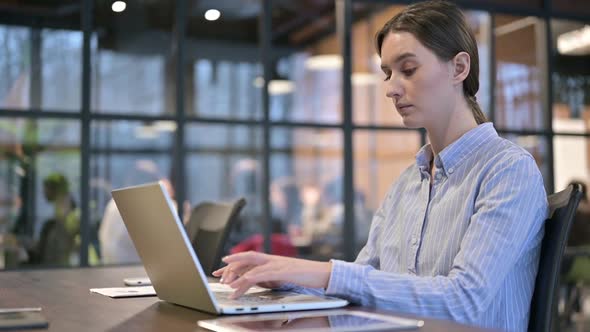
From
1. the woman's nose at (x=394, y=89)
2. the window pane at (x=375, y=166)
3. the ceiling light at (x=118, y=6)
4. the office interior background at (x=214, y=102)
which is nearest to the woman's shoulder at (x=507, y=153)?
the woman's nose at (x=394, y=89)

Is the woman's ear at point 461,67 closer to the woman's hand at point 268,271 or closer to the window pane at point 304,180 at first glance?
the woman's hand at point 268,271

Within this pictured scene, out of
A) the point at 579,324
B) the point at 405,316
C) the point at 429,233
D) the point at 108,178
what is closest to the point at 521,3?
the point at 579,324

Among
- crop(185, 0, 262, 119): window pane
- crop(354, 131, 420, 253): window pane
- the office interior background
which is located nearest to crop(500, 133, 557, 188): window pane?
the office interior background

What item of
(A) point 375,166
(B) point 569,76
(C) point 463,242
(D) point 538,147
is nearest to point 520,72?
(B) point 569,76

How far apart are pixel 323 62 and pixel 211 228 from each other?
7262 millimetres

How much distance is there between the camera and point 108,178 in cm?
748

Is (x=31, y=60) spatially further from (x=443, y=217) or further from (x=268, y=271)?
(x=268, y=271)

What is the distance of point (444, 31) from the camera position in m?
1.72

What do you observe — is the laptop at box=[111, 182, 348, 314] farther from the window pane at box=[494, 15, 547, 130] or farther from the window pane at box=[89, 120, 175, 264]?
the window pane at box=[494, 15, 547, 130]

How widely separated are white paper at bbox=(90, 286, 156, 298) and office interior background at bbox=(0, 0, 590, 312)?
296 centimetres

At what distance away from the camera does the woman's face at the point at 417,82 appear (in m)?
1.71

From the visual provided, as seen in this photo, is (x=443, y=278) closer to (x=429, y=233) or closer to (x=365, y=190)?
(x=429, y=233)

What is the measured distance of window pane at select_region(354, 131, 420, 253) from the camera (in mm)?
7465

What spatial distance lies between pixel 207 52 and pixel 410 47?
7.92 metres
